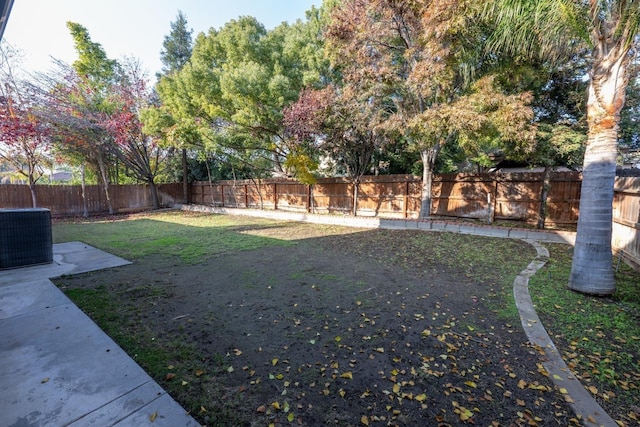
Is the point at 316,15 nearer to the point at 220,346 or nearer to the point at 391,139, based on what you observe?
the point at 391,139

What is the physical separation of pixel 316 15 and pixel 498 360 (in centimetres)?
1229

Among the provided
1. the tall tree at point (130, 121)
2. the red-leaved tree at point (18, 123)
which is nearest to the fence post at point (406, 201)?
the tall tree at point (130, 121)

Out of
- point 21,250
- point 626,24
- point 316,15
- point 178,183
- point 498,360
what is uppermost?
point 316,15

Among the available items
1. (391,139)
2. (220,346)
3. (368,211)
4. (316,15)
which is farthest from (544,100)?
(220,346)

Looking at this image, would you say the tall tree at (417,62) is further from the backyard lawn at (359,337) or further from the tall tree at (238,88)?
the backyard lawn at (359,337)

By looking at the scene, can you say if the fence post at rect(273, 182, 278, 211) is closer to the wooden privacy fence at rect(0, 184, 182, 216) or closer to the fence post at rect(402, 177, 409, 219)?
the fence post at rect(402, 177, 409, 219)

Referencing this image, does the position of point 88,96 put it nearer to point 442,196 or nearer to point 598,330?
point 442,196

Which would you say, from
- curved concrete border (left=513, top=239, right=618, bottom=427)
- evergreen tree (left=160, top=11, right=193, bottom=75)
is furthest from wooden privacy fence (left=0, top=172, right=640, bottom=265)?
evergreen tree (left=160, top=11, right=193, bottom=75)

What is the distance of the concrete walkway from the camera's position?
175 cm

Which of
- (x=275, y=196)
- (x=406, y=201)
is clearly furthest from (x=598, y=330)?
(x=275, y=196)

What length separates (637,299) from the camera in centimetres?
366

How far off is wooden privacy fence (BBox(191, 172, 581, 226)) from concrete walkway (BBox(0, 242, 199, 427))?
32.7 feet

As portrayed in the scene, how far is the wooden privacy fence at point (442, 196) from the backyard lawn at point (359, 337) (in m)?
3.89

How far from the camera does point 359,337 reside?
2.81 m
